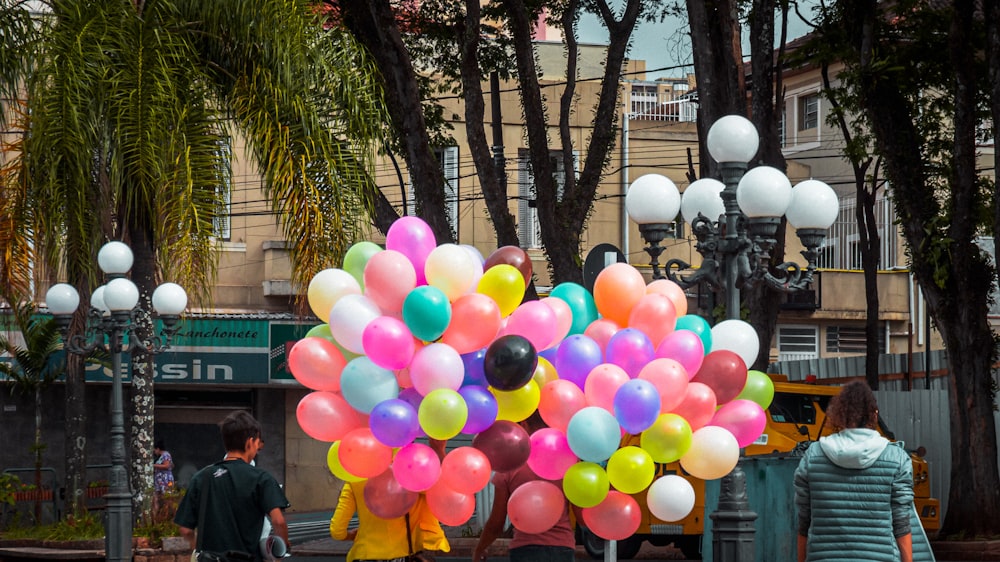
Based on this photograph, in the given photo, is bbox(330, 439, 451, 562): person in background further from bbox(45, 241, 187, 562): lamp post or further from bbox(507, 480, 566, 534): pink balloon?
bbox(45, 241, 187, 562): lamp post

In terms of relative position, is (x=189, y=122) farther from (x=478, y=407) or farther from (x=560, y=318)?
(x=478, y=407)

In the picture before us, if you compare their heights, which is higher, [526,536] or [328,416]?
[328,416]

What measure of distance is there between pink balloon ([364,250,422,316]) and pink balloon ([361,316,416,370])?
18 centimetres

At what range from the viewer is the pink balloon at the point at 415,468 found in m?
6.92

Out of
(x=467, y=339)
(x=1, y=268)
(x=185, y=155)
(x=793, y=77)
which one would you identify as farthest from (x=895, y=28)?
(x=793, y=77)

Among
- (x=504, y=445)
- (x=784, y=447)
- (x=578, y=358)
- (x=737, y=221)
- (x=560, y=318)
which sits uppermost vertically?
(x=737, y=221)

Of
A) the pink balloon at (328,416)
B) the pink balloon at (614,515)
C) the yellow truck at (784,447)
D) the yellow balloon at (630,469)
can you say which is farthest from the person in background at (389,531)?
the yellow truck at (784,447)

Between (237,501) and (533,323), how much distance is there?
5.72 ft

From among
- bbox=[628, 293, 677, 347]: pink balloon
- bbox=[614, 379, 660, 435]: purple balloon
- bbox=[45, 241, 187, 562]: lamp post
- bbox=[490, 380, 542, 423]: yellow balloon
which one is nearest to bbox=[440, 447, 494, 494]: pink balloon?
bbox=[490, 380, 542, 423]: yellow balloon

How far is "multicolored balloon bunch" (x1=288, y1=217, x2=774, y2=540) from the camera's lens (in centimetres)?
684

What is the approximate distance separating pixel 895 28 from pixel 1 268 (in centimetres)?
1200

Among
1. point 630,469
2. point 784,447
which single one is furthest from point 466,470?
point 784,447

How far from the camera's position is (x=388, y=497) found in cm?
700

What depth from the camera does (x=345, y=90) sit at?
A: 13.7 meters
